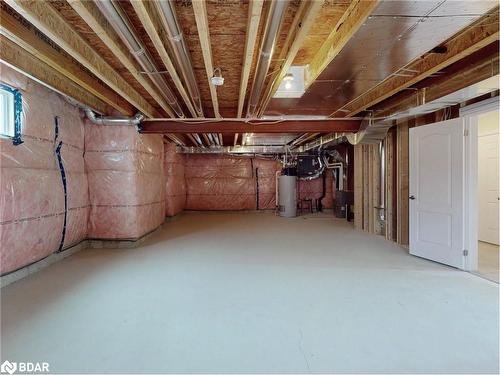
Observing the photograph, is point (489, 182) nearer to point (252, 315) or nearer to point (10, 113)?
point (252, 315)

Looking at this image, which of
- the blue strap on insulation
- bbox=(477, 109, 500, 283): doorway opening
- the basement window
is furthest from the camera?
bbox=(477, 109, 500, 283): doorway opening

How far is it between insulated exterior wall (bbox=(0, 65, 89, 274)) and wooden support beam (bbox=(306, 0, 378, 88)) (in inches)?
118

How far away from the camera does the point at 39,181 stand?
9.72ft

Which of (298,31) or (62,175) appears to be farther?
(62,175)

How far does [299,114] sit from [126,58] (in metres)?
2.53

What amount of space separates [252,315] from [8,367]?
4.79 feet

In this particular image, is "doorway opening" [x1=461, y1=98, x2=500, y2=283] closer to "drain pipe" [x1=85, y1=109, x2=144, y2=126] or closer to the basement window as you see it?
"drain pipe" [x1=85, y1=109, x2=144, y2=126]

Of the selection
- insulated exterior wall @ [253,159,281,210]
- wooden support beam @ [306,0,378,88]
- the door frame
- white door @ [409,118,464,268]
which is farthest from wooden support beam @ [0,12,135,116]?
insulated exterior wall @ [253,159,281,210]

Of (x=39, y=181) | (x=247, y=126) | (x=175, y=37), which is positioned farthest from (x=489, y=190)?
(x=39, y=181)

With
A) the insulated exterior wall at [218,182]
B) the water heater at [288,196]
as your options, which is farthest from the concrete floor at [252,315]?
the insulated exterior wall at [218,182]

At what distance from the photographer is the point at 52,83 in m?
2.77

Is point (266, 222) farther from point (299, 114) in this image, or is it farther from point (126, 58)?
point (126, 58)

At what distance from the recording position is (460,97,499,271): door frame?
114 inches

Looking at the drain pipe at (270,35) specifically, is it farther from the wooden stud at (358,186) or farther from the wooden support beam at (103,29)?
the wooden stud at (358,186)
